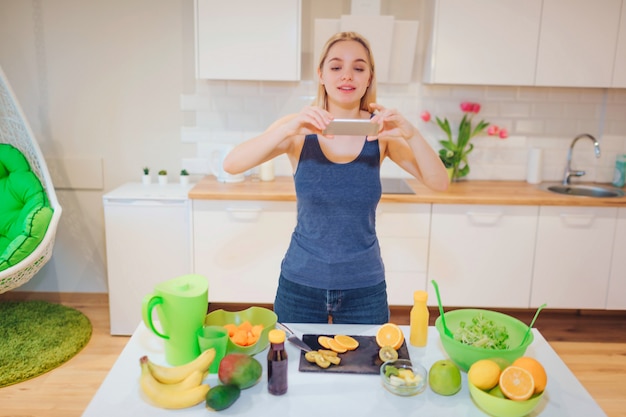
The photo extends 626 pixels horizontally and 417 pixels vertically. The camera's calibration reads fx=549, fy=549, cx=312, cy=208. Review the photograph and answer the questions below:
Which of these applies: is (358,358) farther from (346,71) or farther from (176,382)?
(346,71)

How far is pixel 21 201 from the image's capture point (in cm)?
301

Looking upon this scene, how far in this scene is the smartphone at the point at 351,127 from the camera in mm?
1438

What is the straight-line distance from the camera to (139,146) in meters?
3.44

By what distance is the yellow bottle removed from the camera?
55.1 inches

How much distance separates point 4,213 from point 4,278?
0.55m

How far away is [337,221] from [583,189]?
2.38 meters

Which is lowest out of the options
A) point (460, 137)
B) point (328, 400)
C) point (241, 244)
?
point (241, 244)

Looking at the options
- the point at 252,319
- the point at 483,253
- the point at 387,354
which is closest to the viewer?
the point at 387,354

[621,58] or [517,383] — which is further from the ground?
[621,58]

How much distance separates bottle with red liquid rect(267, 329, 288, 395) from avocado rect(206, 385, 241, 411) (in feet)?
0.28

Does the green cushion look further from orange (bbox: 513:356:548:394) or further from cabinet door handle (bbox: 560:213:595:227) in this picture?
cabinet door handle (bbox: 560:213:595:227)

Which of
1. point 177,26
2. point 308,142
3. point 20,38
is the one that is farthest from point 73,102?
point 308,142

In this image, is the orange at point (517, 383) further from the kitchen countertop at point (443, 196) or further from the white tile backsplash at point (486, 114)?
the white tile backsplash at point (486, 114)

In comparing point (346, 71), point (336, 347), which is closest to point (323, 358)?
point (336, 347)
